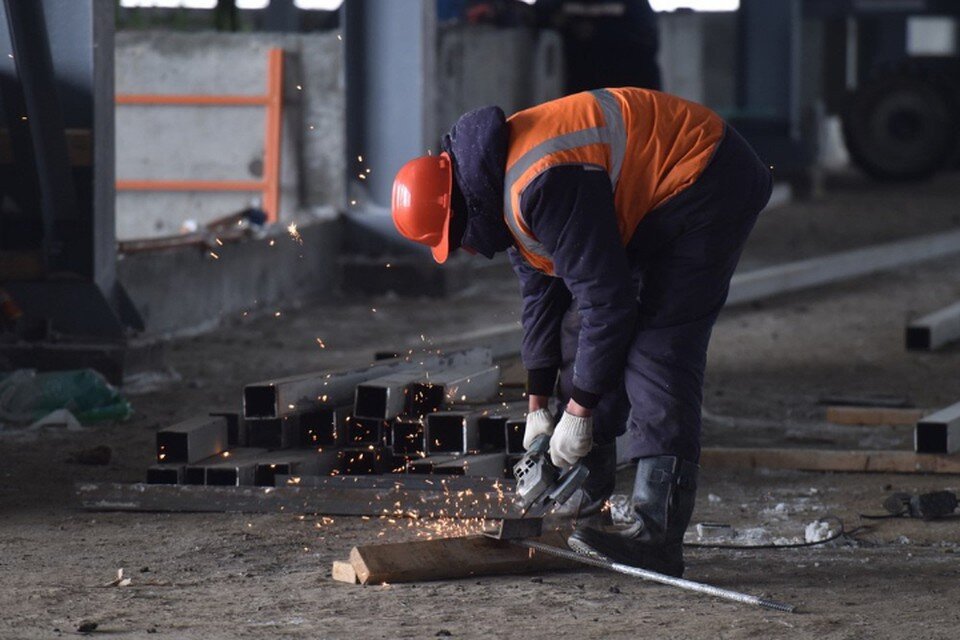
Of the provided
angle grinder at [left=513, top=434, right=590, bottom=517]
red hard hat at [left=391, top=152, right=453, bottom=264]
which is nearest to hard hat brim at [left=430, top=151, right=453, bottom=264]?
red hard hat at [left=391, top=152, right=453, bottom=264]

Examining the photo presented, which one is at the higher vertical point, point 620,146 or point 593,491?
point 620,146

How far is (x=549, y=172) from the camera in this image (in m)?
3.70

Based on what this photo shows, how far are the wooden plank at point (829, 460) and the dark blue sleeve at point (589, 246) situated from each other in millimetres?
1851

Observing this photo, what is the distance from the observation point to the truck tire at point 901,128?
1659 cm

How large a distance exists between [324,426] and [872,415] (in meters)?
2.40

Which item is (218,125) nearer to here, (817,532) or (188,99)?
(188,99)

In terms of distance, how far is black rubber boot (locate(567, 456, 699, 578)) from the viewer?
4.00 m

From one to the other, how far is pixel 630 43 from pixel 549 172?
32.9 feet

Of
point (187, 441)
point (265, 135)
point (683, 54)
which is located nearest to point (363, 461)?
point (187, 441)

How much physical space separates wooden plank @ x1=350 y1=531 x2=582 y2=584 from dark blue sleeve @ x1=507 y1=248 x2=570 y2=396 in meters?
0.43

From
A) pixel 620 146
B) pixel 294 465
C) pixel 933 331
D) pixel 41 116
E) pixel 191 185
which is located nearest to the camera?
pixel 620 146

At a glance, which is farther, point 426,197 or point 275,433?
point 275,433

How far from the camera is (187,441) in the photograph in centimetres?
494

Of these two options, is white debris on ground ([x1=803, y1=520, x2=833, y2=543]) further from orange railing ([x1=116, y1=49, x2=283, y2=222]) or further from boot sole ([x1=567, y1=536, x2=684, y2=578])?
orange railing ([x1=116, y1=49, x2=283, y2=222])
